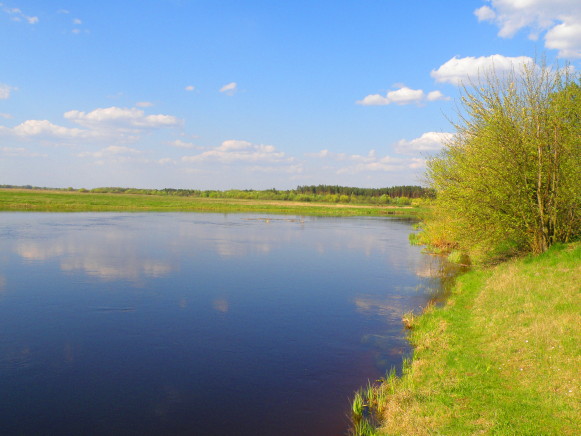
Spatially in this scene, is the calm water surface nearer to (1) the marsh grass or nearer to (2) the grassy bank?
(2) the grassy bank

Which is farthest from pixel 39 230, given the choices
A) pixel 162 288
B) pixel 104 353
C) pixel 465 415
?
pixel 465 415

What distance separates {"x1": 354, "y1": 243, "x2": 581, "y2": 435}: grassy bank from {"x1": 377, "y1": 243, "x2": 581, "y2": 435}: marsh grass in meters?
0.02

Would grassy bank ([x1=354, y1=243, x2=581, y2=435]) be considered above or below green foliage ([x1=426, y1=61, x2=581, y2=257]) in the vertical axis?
below

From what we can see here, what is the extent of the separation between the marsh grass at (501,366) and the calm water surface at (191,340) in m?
1.48

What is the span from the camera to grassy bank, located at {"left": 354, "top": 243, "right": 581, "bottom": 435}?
8.30 metres

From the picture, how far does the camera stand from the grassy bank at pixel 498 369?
327 inches

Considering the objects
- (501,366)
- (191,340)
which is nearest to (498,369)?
(501,366)

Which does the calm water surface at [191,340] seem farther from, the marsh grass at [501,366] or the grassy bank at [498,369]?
the marsh grass at [501,366]

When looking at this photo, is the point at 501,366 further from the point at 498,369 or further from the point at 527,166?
the point at 527,166

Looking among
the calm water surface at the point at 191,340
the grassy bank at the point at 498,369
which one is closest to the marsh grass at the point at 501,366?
the grassy bank at the point at 498,369

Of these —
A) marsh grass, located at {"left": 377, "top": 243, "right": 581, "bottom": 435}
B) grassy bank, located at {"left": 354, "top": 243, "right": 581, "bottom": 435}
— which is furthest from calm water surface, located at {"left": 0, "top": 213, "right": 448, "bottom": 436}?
marsh grass, located at {"left": 377, "top": 243, "right": 581, "bottom": 435}

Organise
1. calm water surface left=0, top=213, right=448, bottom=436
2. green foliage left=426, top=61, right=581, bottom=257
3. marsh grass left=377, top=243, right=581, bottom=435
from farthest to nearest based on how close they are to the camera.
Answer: green foliage left=426, top=61, right=581, bottom=257
calm water surface left=0, top=213, right=448, bottom=436
marsh grass left=377, top=243, right=581, bottom=435

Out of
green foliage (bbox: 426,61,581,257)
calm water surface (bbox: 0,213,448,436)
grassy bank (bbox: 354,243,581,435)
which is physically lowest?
calm water surface (bbox: 0,213,448,436)

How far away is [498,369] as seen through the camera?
1064 cm
